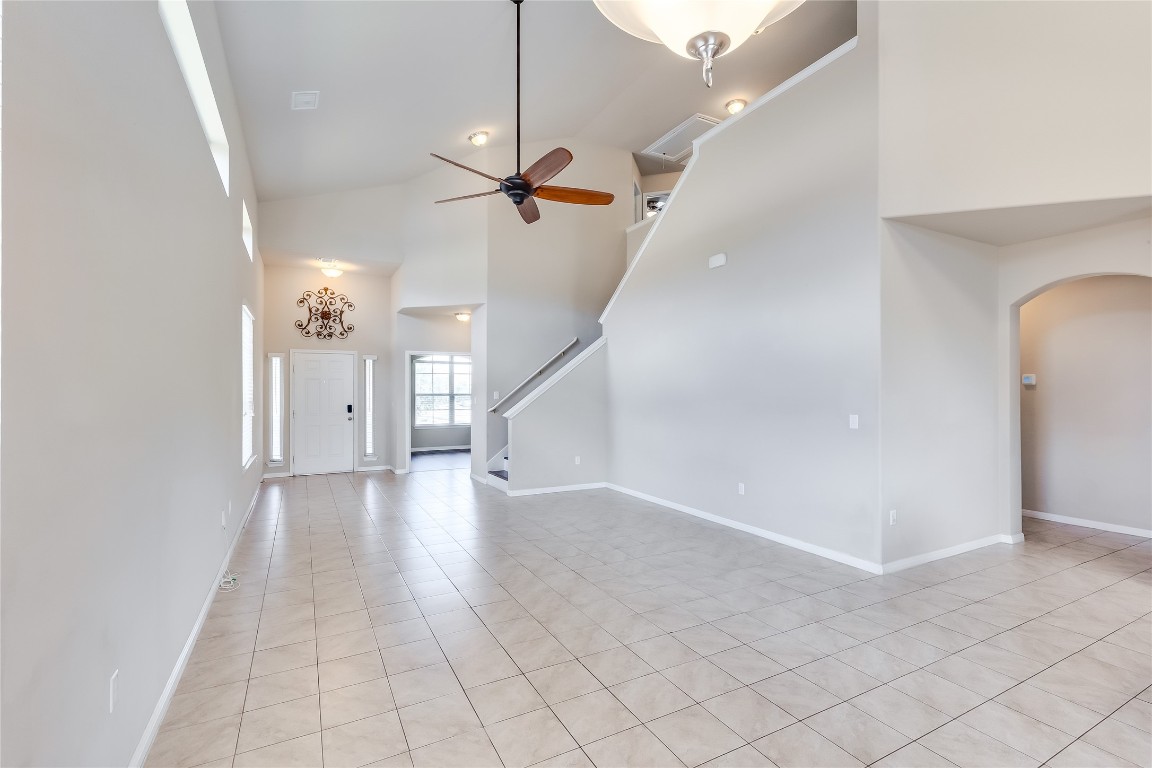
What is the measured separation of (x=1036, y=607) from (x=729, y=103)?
6.81m

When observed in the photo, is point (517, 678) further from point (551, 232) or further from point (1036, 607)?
point (551, 232)

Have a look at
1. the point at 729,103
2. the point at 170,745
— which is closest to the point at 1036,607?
the point at 170,745

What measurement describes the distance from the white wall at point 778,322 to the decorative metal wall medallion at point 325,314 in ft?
16.9

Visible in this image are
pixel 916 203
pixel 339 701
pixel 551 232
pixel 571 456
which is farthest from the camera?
pixel 551 232

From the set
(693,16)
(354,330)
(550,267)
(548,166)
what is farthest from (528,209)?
(354,330)

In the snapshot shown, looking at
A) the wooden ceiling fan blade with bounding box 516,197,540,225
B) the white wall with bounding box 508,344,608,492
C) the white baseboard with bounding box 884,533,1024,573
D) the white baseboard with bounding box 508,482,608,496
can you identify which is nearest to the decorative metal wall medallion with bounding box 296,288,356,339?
the white wall with bounding box 508,344,608,492

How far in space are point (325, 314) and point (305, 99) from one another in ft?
14.4

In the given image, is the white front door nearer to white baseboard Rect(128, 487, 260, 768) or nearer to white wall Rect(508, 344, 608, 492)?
white wall Rect(508, 344, 608, 492)

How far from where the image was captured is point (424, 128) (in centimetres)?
629

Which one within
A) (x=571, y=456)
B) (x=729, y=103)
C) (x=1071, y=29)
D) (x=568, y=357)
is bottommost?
(x=571, y=456)

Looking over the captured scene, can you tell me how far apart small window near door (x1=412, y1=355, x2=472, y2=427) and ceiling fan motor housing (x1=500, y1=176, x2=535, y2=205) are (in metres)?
7.05

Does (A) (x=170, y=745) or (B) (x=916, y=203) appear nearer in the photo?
(A) (x=170, y=745)

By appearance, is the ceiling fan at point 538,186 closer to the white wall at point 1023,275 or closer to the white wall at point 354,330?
the white wall at point 1023,275

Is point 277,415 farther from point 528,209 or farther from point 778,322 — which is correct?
point 778,322
